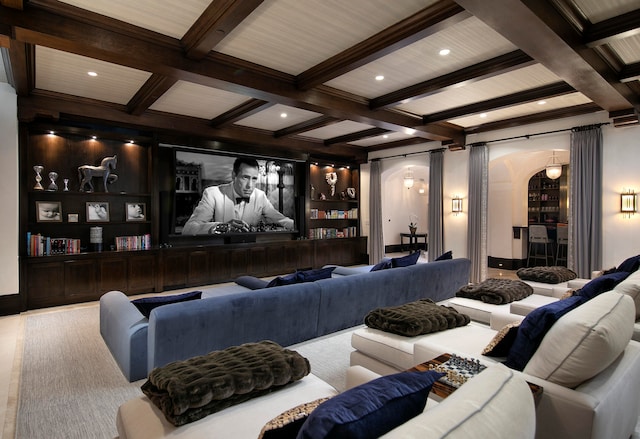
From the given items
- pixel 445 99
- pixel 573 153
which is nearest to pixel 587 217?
pixel 573 153

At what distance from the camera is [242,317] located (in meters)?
3.23

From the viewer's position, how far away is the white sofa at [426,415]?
875 mm

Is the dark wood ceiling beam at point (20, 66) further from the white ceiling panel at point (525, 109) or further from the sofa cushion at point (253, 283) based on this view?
the white ceiling panel at point (525, 109)

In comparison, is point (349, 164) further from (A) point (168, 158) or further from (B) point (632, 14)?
(B) point (632, 14)

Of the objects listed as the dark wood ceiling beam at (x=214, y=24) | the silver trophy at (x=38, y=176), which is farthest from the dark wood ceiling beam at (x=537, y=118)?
the silver trophy at (x=38, y=176)

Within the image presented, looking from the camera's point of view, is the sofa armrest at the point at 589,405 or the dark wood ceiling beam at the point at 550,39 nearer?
the sofa armrest at the point at 589,405

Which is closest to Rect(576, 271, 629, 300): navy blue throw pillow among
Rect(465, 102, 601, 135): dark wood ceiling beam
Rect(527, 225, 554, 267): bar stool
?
Rect(465, 102, 601, 135): dark wood ceiling beam

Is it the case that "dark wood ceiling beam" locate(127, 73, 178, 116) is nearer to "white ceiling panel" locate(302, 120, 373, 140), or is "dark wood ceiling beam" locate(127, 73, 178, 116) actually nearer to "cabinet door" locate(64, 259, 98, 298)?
"cabinet door" locate(64, 259, 98, 298)

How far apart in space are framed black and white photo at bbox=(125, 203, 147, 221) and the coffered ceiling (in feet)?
4.58

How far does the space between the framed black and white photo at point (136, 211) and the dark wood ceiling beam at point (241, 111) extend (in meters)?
1.95

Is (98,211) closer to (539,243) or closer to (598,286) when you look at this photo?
(598,286)

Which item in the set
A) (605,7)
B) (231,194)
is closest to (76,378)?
(231,194)

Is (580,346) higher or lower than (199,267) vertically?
higher

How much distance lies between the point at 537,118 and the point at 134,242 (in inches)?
284
